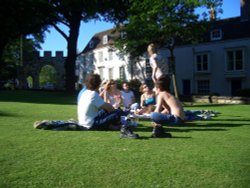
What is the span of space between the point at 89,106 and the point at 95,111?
257 millimetres

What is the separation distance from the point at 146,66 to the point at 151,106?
118ft

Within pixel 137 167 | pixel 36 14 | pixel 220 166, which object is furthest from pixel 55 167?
pixel 36 14

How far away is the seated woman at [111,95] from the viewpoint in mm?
12545

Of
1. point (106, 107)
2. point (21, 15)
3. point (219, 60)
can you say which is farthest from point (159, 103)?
point (219, 60)

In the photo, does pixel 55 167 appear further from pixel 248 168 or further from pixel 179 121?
pixel 179 121

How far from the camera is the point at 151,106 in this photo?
1181cm

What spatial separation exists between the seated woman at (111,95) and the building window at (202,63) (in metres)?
28.5

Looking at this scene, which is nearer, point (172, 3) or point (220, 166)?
point (220, 166)

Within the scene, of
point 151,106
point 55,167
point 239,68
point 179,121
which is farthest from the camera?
point 239,68

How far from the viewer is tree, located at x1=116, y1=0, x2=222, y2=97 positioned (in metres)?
26.8

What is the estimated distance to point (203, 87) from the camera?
41281mm

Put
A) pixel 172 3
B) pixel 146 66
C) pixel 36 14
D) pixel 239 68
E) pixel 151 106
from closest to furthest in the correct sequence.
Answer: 1. pixel 151 106
2. pixel 172 3
3. pixel 36 14
4. pixel 239 68
5. pixel 146 66

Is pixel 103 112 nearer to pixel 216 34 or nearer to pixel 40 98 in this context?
pixel 40 98

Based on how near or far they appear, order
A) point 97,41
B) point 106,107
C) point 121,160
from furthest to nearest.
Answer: point 97,41 < point 106,107 < point 121,160
